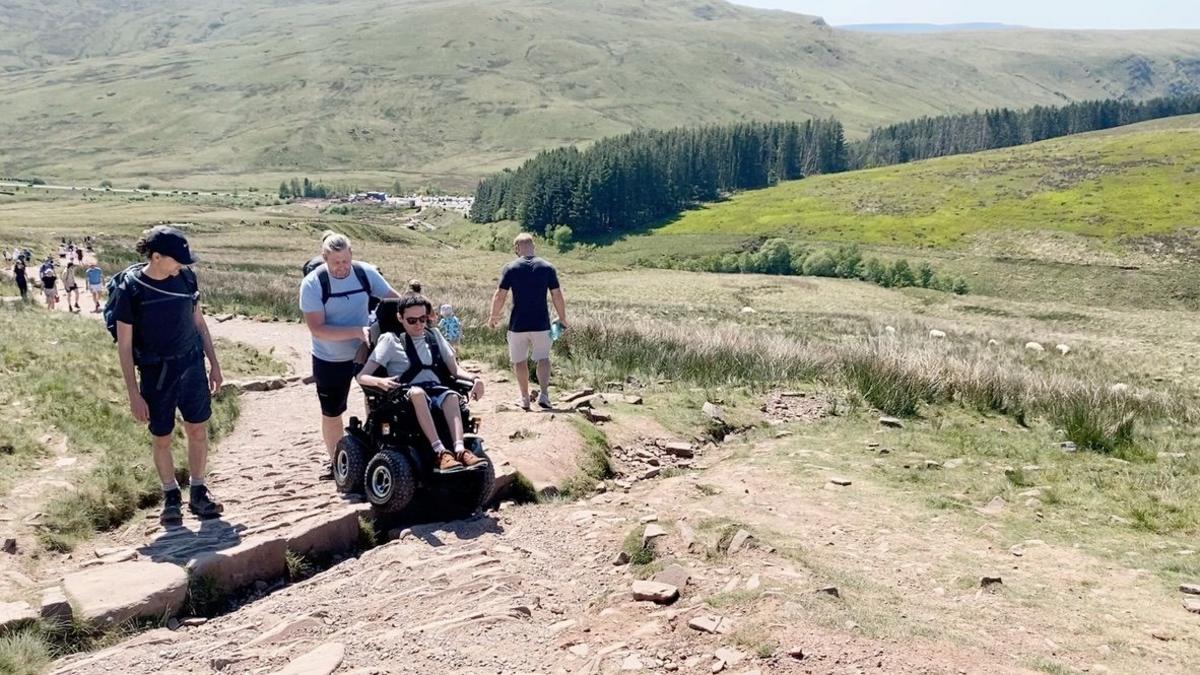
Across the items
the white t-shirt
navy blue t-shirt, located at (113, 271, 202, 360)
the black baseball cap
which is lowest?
the white t-shirt

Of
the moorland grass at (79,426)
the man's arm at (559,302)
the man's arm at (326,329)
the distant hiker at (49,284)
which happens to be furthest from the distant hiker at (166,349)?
the distant hiker at (49,284)

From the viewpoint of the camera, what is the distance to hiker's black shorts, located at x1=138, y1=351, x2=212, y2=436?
6637 millimetres

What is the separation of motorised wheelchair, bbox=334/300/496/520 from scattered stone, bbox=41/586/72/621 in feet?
7.40

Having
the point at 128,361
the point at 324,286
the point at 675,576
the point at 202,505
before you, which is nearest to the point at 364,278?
the point at 324,286

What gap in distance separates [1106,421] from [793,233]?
8413 cm

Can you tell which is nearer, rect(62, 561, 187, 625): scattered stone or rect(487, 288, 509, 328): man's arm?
rect(62, 561, 187, 625): scattered stone

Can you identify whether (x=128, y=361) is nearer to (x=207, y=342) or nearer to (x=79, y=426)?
(x=207, y=342)

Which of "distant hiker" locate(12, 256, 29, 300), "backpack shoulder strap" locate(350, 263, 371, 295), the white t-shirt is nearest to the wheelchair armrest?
the white t-shirt

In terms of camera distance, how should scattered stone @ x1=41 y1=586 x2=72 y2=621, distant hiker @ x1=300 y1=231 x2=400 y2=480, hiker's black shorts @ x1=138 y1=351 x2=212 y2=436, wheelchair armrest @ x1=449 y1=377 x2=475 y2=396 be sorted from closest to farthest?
scattered stone @ x1=41 y1=586 x2=72 y2=621, hiker's black shorts @ x1=138 y1=351 x2=212 y2=436, distant hiker @ x1=300 y1=231 x2=400 y2=480, wheelchair armrest @ x1=449 y1=377 x2=475 y2=396

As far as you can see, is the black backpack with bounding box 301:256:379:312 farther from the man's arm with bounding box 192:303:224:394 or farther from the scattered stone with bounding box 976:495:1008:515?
the scattered stone with bounding box 976:495:1008:515

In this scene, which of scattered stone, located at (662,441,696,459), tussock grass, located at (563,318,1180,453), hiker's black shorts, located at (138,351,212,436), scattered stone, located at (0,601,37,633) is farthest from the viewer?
tussock grass, located at (563,318,1180,453)

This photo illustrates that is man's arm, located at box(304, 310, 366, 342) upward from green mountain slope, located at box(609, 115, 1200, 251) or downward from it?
upward

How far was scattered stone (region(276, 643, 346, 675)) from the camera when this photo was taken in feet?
15.2

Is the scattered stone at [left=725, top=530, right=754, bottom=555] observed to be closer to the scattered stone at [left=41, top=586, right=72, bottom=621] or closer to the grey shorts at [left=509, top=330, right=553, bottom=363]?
the scattered stone at [left=41, top=586, right=72, bottom=621]
